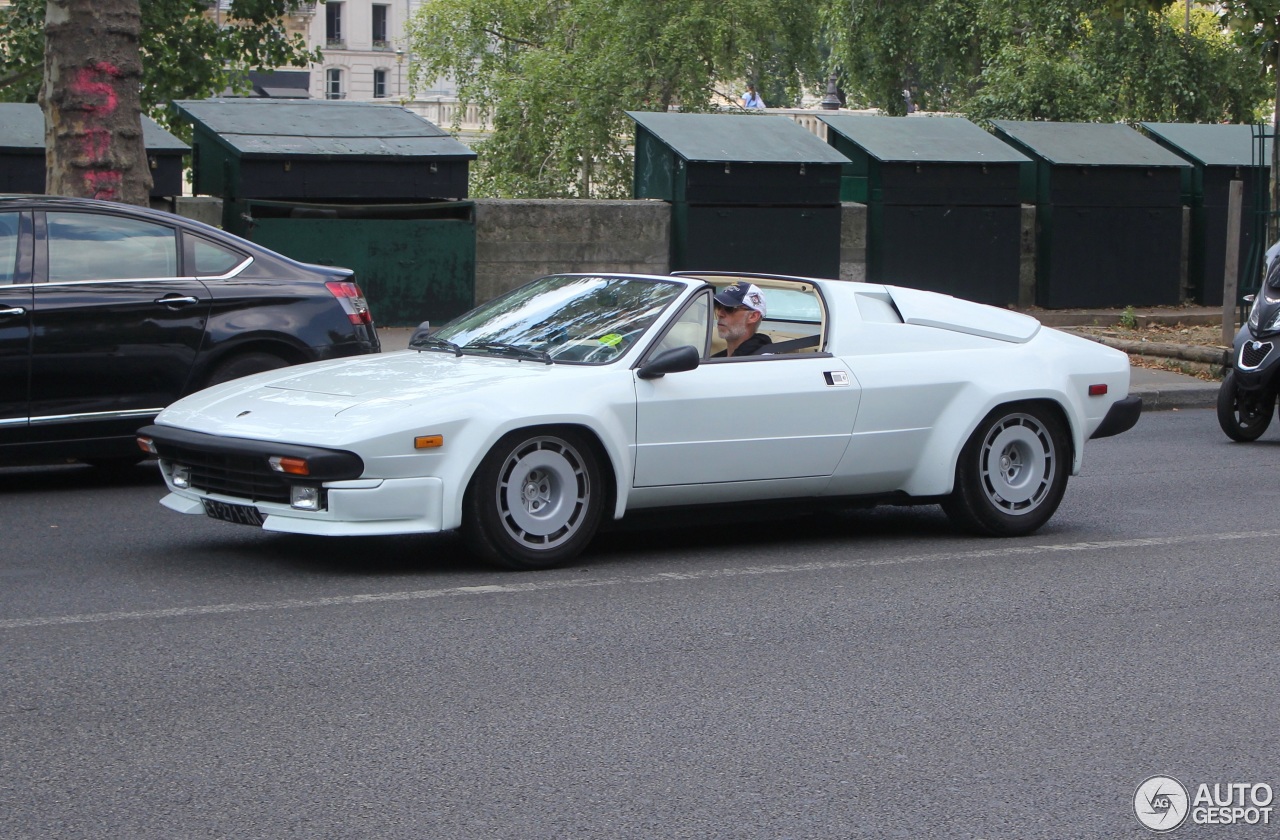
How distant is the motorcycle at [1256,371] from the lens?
428 inches

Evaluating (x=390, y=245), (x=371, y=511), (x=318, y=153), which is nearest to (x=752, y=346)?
(x=371, y=511)

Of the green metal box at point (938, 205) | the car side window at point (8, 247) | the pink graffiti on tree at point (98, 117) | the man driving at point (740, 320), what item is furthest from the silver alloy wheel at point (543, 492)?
the green metal box at point (938, 205)

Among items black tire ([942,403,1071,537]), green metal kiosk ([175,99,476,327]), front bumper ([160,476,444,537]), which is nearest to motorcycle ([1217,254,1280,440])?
black tire ([942,403,1071,537])

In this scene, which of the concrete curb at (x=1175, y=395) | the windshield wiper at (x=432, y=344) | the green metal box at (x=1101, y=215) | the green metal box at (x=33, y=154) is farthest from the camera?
the green metal box at (x=1101, y=215)

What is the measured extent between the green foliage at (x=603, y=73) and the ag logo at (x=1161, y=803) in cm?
3049

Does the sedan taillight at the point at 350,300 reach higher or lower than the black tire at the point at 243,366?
higher

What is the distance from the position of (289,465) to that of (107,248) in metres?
3.17

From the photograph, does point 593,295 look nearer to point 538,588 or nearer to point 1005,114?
point 538,588

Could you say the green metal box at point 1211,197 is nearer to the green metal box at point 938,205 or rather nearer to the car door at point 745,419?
the green metal box at point 938,205

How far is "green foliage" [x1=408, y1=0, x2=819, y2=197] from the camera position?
112 ft

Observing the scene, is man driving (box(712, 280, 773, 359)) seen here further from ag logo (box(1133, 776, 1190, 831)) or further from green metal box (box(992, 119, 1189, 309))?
green metal box (box(992, 119, 1189, 309))

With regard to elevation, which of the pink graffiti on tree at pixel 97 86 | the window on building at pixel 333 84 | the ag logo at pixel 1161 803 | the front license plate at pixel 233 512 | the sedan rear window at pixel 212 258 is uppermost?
the window on building at pixel 333 84

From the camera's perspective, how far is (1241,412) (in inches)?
447

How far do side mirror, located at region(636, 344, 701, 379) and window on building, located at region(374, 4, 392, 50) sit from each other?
8086cm
